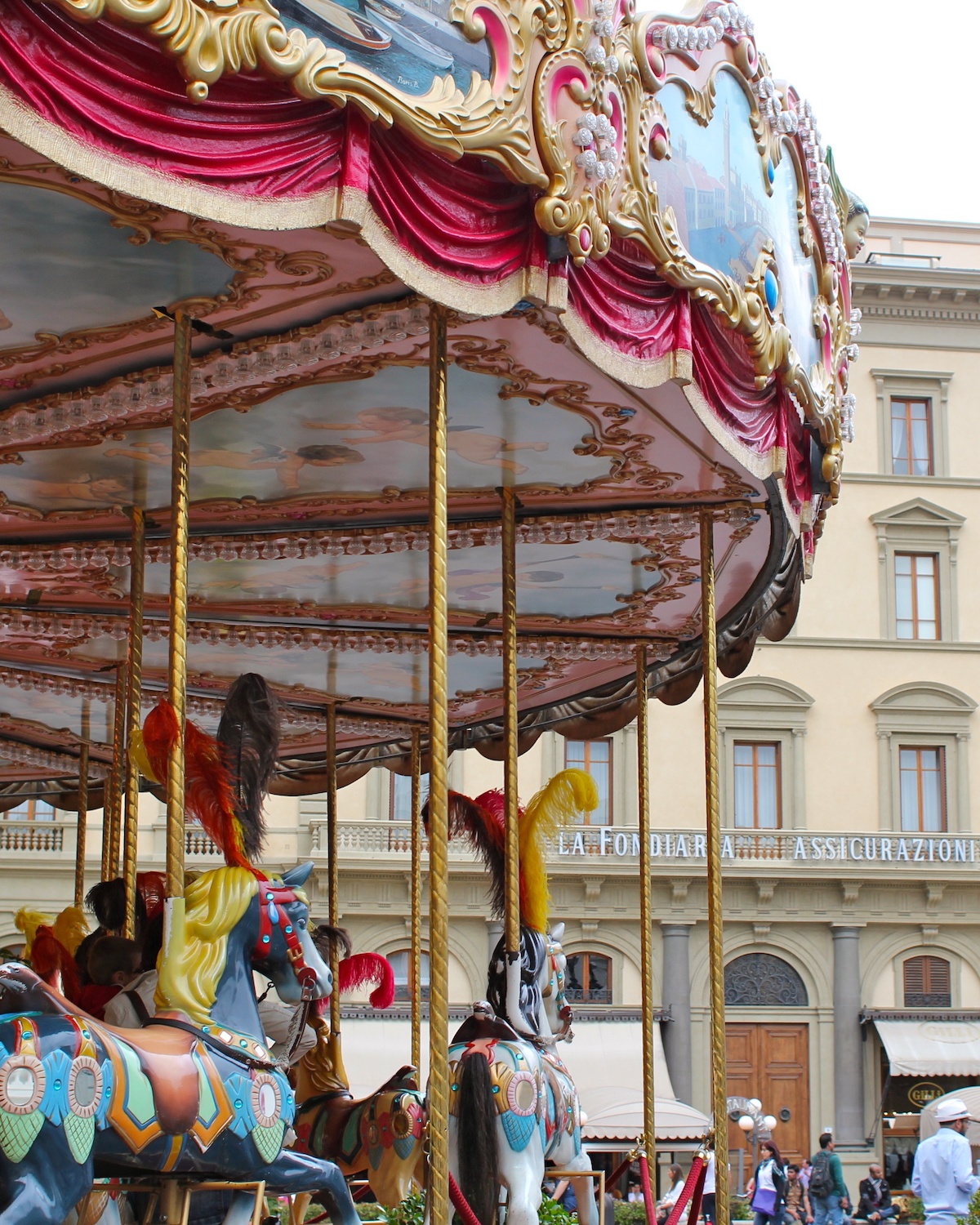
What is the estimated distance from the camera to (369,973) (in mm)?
8188

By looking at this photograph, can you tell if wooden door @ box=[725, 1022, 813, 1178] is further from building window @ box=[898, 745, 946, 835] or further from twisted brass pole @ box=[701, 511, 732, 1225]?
twisted brass pole @ box=[701, 511, 732, 1225]

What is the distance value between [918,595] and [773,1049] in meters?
7.98

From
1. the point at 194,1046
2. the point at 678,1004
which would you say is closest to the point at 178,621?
the point at 194,1046

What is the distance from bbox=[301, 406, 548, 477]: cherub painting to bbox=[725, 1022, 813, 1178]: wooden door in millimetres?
19811

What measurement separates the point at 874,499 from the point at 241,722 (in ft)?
79.6

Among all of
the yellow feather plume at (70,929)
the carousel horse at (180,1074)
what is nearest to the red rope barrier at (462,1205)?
the carousel horse at (180,1074)

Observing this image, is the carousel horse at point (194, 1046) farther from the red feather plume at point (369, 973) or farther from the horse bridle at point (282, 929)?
the red feather plume at point (369, 973)

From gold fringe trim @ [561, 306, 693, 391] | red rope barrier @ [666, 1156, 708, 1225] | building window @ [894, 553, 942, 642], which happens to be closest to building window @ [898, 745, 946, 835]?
building window @ [894, 553, 942, 642]

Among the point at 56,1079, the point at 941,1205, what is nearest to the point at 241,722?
the point at 56,1079

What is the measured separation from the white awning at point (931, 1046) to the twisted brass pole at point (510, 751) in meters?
19.8

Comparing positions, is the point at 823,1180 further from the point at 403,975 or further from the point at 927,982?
the point at 927,982

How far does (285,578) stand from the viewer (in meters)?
9.27

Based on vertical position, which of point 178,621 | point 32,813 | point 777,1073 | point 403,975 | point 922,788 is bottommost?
point 777,1073

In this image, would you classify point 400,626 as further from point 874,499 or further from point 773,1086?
point 874,499
